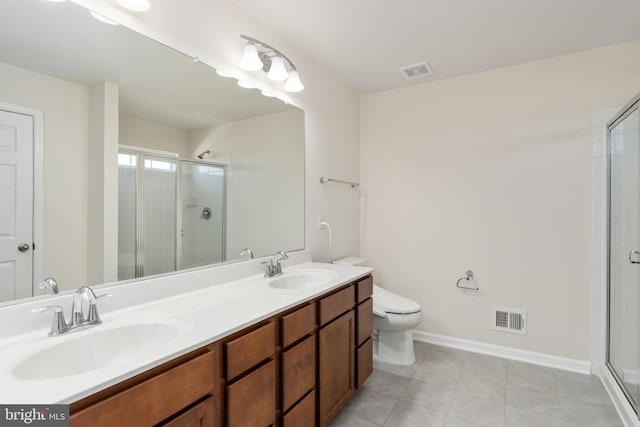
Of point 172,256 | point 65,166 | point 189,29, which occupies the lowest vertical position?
point 172,256

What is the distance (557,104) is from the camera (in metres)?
2.46

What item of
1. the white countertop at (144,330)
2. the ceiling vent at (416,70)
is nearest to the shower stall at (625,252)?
the ceiling vent at (416,70)

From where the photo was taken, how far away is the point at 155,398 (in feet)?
2.75

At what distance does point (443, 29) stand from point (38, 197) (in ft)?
7.79

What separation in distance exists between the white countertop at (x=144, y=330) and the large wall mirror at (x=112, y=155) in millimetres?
185

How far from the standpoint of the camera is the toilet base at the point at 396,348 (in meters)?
2.53

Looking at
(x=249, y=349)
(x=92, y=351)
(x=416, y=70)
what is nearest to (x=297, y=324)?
(x=249, y=349)

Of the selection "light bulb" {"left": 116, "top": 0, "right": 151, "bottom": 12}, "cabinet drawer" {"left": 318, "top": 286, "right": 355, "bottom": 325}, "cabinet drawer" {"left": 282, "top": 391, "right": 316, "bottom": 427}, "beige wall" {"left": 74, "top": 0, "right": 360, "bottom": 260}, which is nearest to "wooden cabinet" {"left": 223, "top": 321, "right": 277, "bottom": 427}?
"cabinet drawer" {"left": 282, "top": 391, "right": 316, "bottom": 427}

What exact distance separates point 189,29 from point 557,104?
263cm

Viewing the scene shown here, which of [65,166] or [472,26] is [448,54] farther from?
[65,166]

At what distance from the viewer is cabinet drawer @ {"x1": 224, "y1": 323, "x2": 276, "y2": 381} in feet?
3.52

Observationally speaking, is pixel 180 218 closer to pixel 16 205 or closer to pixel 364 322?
pixel 16 205

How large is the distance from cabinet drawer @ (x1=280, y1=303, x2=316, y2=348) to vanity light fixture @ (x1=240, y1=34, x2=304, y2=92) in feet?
4.52

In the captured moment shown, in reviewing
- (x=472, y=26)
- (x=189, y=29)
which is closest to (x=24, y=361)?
(x=189, y=29)
